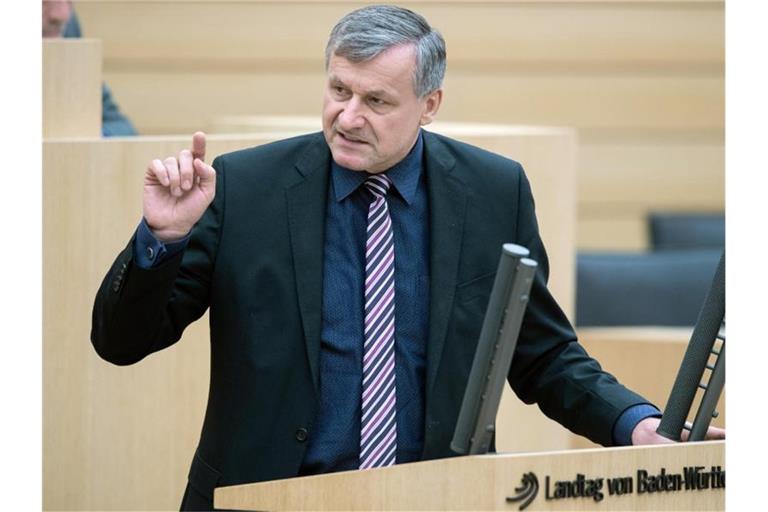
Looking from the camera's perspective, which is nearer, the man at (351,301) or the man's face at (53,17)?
the man at (351,301)

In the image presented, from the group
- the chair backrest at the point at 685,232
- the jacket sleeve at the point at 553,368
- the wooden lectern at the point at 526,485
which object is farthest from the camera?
the chair backrest at the point at 685,232

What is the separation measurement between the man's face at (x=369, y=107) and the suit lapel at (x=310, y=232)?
105mm

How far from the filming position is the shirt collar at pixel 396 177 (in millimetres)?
2539

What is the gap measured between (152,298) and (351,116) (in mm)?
431

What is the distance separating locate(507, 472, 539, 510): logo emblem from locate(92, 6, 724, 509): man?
49 cm

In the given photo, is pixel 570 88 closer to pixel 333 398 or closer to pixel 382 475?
pixel 333 398

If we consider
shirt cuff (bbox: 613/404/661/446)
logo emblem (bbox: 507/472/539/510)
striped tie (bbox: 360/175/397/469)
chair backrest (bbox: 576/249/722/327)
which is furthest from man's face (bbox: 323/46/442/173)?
chair backrest (bbox: 576/249/722/327)

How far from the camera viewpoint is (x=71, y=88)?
140 inches

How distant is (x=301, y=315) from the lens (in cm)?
245

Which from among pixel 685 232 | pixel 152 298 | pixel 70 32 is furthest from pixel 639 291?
pixel 152 298

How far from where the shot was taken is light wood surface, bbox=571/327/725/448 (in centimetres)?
473

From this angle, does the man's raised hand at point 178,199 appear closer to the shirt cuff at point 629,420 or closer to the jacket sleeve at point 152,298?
the jacket sleeve at point 152,298

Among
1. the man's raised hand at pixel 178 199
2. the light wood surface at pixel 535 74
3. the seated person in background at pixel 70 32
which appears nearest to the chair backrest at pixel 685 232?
the light wood surface at pixel 535 74
